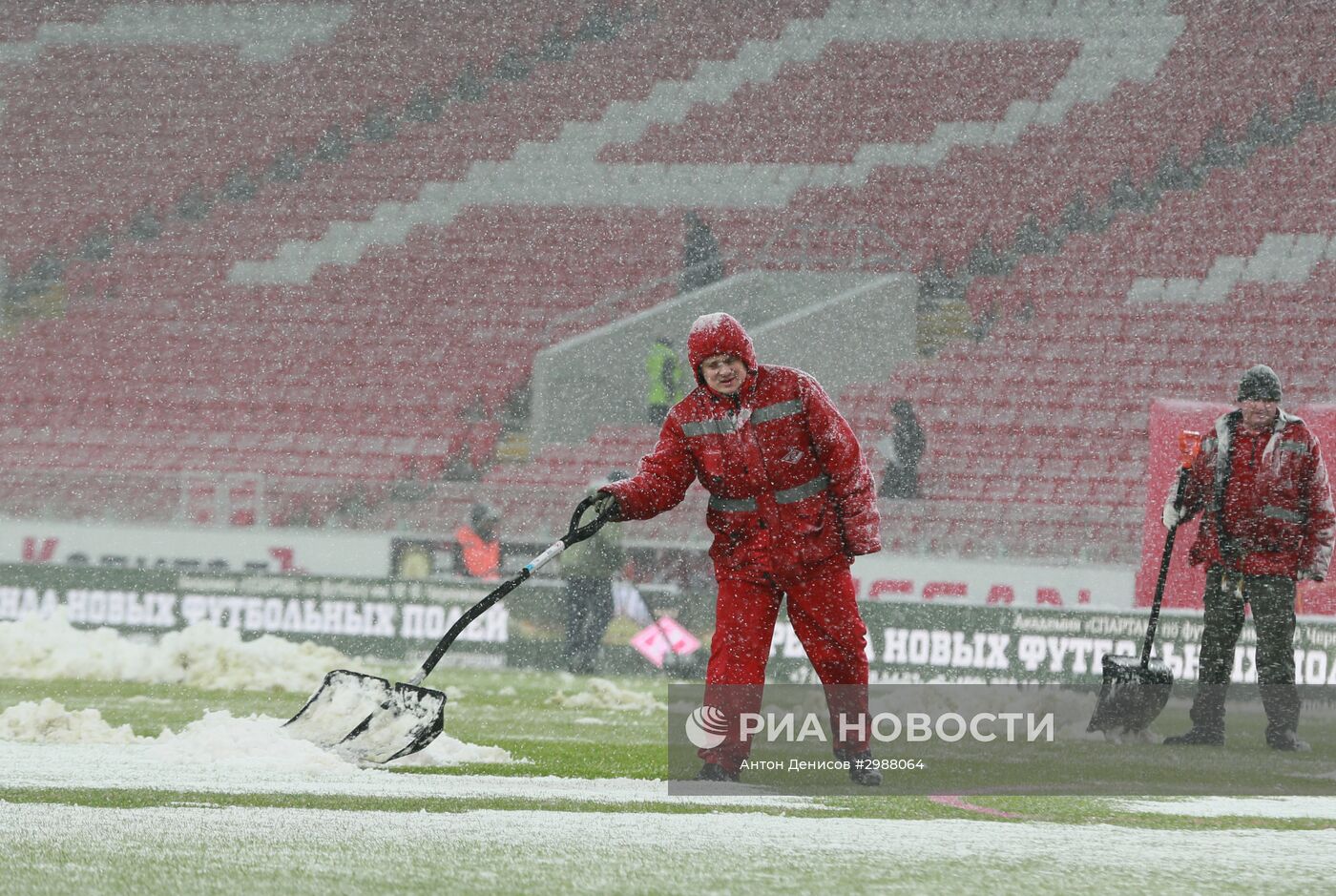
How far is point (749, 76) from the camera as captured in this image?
2272 centimetres

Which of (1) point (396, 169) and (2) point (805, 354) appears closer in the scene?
(2) point (805, 354)

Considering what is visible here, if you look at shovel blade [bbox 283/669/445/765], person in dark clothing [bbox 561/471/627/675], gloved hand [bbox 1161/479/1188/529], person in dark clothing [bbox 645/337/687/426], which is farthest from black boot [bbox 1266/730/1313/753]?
person in dark clothing [bbox 645/337/687/426]

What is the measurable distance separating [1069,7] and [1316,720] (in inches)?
546

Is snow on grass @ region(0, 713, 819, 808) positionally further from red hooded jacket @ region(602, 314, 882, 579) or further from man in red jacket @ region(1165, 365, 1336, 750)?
man in red jacket @ region(1165, 365, 1336, 750)

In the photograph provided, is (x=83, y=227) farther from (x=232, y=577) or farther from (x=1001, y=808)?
(x=1001, y=808)

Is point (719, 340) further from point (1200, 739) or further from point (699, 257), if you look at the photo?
point (699, 257)

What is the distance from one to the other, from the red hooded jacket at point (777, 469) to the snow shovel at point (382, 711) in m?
0.44

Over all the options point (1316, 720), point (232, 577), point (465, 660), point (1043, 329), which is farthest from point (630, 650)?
point (1043, 329)

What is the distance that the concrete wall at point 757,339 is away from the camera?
18.2 metres

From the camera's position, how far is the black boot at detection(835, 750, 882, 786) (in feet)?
17.8

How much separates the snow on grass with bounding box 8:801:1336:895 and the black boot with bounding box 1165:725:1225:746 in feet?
10.8

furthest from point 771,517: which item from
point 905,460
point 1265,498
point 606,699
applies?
point 905,460

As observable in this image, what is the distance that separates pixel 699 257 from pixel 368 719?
14452mm

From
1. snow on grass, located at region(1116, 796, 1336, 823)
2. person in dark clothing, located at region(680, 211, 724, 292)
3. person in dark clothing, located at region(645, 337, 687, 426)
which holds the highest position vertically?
person in dark clothing, located at region(680, 211, 724, 292)
